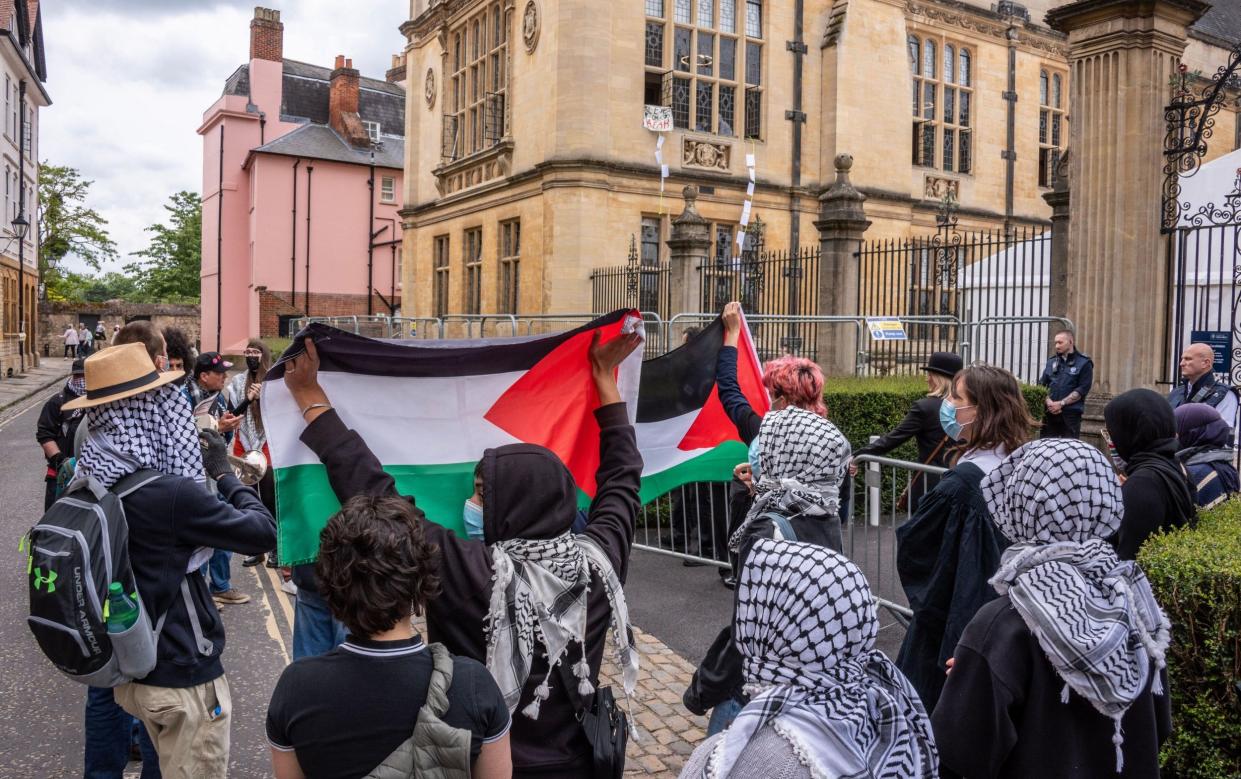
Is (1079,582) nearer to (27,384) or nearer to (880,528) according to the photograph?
(880,528)

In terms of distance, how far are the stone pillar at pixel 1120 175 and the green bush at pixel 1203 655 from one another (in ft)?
19.4

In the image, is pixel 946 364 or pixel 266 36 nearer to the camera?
pixel 946 364

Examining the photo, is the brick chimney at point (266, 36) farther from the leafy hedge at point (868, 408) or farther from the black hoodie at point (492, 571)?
the black hoodie at point (492, 571)

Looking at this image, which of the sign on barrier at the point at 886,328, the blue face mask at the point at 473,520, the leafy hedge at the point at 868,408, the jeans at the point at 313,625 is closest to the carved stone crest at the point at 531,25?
the sign on barrier at the point at 886,328

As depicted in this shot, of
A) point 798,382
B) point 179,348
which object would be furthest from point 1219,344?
point 179,348

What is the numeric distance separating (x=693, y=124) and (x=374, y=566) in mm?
19734

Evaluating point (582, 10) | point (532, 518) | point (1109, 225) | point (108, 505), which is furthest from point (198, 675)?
point (582, 10)

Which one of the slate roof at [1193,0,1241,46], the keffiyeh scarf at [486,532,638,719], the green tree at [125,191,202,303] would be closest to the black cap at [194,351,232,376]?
the keffiyeh scarf at [486,532,638,719]

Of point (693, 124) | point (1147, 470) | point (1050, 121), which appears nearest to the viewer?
point (1147, 470)

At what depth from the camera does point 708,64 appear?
829 inches

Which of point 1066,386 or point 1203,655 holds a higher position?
point 1066,386

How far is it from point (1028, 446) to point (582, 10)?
59.7ft

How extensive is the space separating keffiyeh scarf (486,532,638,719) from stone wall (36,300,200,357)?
51.2m

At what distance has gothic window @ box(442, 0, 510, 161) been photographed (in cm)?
2259
